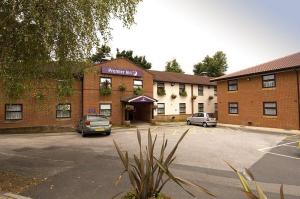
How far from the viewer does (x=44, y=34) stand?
24.1 feet

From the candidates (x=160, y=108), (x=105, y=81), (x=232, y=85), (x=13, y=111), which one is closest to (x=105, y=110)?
(x=105, y=81)

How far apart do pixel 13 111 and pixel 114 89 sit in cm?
988

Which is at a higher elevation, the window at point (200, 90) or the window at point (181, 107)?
the window at point (200, 90)

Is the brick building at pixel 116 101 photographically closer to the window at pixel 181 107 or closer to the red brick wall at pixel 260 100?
the window at pixel 181 107

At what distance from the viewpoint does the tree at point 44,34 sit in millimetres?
7215

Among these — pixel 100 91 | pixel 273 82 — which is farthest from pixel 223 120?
pixel 100 91

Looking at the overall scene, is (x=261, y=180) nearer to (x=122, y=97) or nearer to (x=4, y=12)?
(x=4, y=12)

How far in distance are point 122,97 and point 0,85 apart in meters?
19.4

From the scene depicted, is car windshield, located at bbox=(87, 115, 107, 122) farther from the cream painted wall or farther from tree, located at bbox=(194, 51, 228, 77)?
tree, located at bbox=(194, 51, 228, 77)

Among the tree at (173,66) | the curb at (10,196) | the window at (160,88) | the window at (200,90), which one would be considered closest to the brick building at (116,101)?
the window at (160,88)

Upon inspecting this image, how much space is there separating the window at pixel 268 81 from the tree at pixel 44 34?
2041 centimetres

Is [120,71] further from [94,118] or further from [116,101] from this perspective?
[94,118]

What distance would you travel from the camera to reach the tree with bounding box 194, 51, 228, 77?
6175 centimetres

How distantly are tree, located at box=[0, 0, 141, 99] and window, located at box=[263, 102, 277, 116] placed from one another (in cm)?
2062
